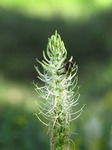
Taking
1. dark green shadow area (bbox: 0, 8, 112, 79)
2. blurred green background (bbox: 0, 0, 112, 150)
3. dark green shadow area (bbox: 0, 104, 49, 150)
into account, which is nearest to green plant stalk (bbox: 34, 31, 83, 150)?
dark green shadow area (bbox: 0, 104, 49, 150)

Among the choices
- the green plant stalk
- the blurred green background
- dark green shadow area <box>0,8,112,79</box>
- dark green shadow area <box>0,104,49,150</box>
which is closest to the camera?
the green plant stalk

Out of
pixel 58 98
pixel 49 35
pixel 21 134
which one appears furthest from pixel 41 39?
pixel 58 98

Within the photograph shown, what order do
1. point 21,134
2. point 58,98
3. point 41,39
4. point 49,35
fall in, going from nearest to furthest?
point 58,98 → point 21,134 → point 49,35 → point 41,39

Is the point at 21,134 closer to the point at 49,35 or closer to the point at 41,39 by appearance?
the point at 49,35

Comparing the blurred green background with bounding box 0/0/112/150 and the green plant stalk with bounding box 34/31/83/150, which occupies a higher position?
the blurred green background with bounding box 0/0/112/150

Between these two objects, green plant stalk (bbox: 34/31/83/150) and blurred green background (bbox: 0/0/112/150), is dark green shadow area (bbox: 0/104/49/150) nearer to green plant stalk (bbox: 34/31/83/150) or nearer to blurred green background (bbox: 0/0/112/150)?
green plant stalk (bbox: 34/31/83/150)

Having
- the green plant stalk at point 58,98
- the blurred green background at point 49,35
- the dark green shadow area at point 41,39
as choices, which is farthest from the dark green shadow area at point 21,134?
the dark green shadow area at point 41,39

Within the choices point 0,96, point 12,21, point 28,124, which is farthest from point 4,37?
point 28,124

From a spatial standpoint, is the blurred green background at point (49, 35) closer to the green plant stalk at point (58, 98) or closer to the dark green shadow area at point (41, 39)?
the dark green shadow area at point (41, 39)
